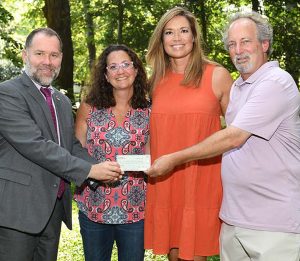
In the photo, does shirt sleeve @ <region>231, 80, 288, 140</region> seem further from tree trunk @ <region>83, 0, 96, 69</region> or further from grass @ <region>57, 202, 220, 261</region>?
tree trunk @ <region>83, 0, 96, 69</region>

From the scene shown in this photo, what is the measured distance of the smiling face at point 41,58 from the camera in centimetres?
397

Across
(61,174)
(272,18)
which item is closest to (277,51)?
(272,18)

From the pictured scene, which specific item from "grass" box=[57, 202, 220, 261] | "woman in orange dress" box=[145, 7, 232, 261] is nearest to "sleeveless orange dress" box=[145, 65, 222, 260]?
"woman in orange dress" box=[145, 7, 232, 261]

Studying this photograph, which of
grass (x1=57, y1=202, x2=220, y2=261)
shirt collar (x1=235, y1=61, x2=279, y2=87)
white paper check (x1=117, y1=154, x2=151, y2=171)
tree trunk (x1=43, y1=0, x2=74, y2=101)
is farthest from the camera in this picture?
tree trunk (x1=43, y1=0, x2=74, y2=101)

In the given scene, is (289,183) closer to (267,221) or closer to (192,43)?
(267,221)

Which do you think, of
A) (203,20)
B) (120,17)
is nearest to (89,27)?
(120,17)

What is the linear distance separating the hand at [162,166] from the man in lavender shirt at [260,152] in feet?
0.79

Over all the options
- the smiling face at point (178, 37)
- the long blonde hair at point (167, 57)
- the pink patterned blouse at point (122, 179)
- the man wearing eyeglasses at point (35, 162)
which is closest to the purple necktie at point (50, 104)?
the man wearing eyeglasses at point (35, 162)

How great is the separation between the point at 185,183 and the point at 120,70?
1174mm

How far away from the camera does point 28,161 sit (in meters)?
3.77

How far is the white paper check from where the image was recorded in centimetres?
401

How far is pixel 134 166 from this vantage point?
4027 millimetres

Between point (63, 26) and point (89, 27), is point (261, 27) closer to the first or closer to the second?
point (63, 26)

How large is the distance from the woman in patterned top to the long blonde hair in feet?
0.50
